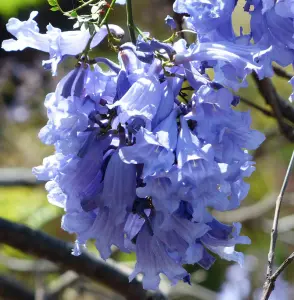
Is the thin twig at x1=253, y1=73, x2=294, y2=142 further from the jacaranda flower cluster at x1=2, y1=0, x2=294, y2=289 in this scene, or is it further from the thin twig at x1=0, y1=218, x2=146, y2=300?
the jacaranda flower cluster at x1=2, y1=0, x2=294, y2=289

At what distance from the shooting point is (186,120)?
0.61 meters

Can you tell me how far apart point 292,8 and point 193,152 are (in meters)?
0.16

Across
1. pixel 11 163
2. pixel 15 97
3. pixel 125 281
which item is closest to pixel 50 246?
pixel 125 281

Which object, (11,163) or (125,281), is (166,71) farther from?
(11,163)

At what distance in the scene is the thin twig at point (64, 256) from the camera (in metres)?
1.24

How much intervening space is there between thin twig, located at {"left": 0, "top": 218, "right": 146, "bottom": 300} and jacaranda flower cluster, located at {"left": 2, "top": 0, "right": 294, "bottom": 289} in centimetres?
60

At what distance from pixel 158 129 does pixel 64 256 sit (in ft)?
2.53

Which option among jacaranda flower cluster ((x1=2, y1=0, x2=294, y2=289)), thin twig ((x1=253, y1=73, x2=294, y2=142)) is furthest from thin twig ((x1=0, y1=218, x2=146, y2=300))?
jacaranda flower cluster ((x1=2, y1=0, x2=294, y2=289))

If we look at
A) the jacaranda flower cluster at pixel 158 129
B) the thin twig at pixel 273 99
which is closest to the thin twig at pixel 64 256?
the thin twig at pixel 273 99

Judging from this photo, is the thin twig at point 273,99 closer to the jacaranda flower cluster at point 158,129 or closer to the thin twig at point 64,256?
the thin twig at point 64,256

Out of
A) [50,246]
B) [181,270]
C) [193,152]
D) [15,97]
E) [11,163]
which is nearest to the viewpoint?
[193,152]

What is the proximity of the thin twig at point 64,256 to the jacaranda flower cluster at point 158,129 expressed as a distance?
604 millimetres

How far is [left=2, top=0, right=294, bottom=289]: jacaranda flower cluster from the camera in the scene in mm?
577

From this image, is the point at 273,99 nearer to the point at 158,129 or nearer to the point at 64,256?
the point at 64,256
